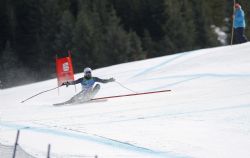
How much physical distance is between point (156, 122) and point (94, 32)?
5169 centimetres

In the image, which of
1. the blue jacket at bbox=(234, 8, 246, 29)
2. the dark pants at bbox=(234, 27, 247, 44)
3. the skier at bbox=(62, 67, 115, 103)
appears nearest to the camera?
the skier at bbox=(62, 67, 115, 103)

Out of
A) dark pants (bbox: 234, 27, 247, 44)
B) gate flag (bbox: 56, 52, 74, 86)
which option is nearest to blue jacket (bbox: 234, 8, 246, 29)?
dark pants (bbox: 234, 27, 247, 44)

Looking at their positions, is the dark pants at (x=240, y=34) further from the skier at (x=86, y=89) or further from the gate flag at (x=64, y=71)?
the skier at (x=86, y=89)

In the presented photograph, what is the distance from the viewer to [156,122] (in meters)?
13.5

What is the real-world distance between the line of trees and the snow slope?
1550 inches

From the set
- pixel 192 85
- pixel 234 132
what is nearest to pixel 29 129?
pixel 234 132

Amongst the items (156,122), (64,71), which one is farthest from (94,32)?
(156,122)

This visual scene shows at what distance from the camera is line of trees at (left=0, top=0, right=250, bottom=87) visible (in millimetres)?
63000

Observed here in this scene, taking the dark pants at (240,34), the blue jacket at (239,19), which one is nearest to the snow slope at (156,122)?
the blue jacket at (239,19)

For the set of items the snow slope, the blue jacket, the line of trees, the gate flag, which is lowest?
the snow slope

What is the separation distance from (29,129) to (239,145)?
182 inches

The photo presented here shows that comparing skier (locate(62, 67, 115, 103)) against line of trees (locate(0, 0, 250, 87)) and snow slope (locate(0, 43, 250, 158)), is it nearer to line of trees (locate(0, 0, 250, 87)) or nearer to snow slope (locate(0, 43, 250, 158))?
snow slope (locate(0, 43, 250, 158))

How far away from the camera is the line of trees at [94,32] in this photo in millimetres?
63000

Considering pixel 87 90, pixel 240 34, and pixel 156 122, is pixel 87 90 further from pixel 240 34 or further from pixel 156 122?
pixel 240 34
